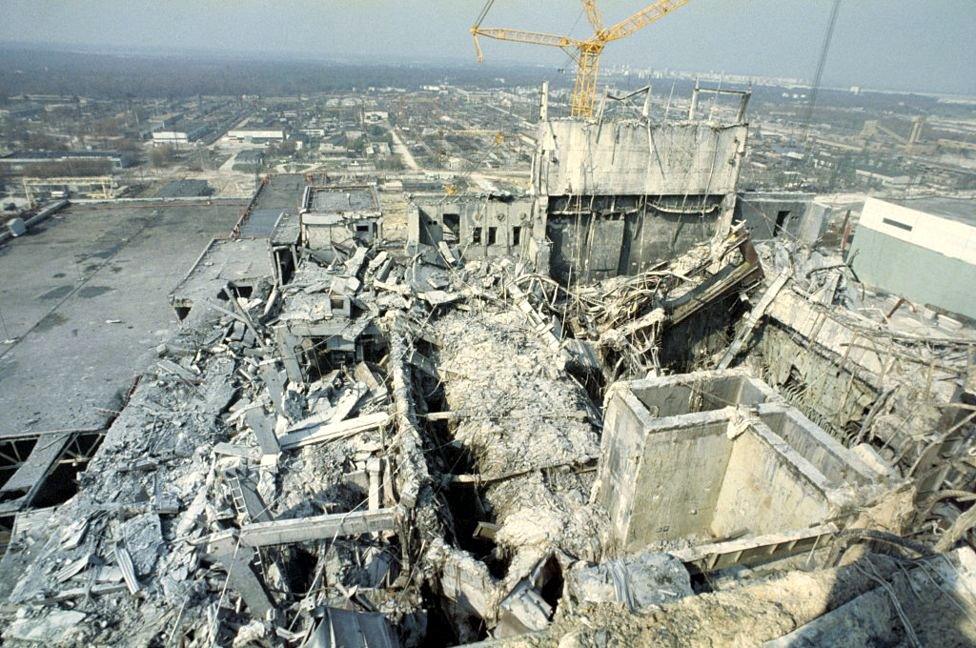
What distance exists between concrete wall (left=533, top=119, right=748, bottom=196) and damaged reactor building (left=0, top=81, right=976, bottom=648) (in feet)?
0.38

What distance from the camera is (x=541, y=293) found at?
661 inches

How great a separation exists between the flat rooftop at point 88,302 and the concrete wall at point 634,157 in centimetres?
1639

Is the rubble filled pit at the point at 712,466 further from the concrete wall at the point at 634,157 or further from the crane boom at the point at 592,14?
the crane boom at the point at 592,14

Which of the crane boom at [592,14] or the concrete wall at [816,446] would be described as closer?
the concrete wall at [816,446]

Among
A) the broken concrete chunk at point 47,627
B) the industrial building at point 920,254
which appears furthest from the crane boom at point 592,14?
the broken concrete chunk at point 47,627

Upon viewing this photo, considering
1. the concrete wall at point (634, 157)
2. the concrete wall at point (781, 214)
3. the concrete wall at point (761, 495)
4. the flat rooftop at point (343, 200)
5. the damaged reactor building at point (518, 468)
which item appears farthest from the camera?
the concrete wall at point (781, 214)

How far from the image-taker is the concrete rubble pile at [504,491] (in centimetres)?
548

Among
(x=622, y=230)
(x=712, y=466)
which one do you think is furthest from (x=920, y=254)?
(x=712, y=466)

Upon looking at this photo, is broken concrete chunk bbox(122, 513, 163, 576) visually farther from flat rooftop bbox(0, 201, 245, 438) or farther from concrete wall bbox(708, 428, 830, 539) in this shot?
concrete wall bbox(708, 428, 830, 539)

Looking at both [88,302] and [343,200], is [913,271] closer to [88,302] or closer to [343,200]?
[343,200]

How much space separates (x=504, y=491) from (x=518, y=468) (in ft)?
1.60

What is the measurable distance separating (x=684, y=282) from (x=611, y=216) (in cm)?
469

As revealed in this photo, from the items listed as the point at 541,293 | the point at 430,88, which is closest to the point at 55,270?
the point at 541,293

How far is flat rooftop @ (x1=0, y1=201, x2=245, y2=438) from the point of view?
55.6 feet
